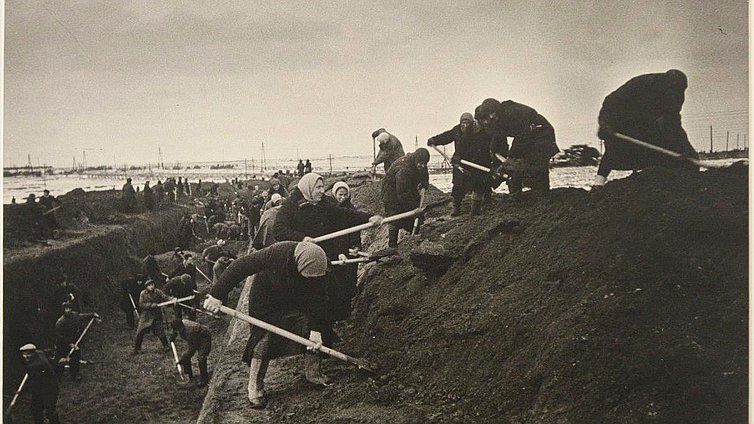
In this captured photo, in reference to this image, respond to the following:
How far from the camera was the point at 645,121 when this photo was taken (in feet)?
13.1

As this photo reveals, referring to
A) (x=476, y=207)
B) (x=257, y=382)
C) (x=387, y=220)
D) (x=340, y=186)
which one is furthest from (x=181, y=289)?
(x=476, y=207)

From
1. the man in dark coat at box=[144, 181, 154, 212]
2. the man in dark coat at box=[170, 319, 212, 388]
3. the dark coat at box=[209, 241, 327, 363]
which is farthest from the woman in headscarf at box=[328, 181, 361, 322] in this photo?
the man in dark coat at box=[144, 181, 154, 212]

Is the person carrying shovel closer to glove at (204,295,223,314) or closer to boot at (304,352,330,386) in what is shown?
glove at (204,295,223,314)

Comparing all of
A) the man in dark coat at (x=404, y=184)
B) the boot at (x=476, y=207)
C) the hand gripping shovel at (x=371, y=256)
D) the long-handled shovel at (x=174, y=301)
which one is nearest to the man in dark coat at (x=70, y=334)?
the long-handled shovel at (x=174, y=301)

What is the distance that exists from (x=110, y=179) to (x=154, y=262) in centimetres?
62

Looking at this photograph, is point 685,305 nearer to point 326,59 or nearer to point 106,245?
point 326,59

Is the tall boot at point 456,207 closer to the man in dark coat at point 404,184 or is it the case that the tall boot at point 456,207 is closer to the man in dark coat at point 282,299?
the man in dark coat at point 404,184

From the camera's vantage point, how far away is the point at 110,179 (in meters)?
4.20

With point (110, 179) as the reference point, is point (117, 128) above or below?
above

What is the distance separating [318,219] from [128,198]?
4.50 feet

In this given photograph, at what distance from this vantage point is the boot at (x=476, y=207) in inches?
169

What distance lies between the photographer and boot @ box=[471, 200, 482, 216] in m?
4.30

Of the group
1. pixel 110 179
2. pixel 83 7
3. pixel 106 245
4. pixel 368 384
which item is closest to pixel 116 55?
pixel 83 7

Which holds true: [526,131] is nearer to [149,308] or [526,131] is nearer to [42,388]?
[149,308]
